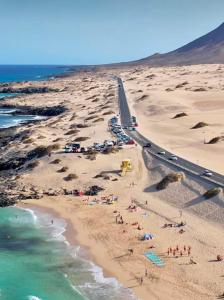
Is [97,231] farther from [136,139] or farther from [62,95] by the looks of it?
[62,95]

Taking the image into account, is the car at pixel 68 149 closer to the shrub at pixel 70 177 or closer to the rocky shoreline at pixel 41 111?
the shrub at pixel 70 177

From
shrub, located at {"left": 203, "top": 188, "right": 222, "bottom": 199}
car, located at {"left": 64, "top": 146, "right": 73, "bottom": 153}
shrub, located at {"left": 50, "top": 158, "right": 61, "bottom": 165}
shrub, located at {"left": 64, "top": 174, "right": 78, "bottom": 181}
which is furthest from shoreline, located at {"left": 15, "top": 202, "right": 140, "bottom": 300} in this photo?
car, located at {"left": 64, "top": 146, "right": 73, "bottom": 153}

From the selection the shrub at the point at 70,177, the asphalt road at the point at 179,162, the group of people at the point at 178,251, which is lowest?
the group of people at the point at 178,251

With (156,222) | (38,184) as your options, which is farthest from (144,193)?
(38,184)

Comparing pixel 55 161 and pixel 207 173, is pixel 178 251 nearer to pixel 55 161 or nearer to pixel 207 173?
pixel 207 173

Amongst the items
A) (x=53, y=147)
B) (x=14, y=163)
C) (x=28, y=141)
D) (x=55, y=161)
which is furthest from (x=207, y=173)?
(x=28, y=141)

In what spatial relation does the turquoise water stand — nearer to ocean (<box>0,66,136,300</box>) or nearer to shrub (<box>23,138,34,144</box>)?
ocean (<box>0,66,136,300</box>)

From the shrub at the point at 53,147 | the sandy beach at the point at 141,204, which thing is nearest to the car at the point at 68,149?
the sandy beach at the point at 141,204
